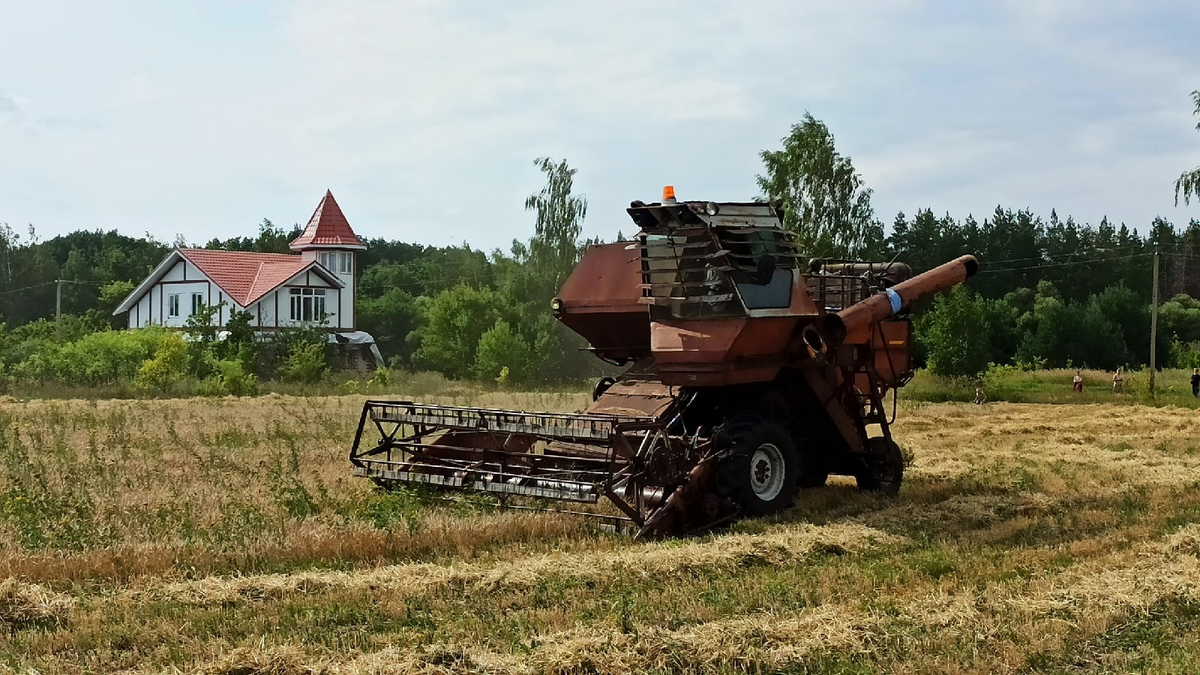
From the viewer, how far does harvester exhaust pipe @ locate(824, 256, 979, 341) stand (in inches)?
434

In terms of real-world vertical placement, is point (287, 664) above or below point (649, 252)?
below

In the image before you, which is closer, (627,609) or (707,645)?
(707,645)

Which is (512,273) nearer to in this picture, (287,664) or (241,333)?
(241,333)

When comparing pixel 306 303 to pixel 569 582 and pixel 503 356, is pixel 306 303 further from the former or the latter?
pixel 569 582

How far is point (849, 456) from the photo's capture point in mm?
11688

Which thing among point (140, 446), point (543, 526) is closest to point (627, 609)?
point (543, 526)

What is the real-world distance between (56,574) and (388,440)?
4.20 meters

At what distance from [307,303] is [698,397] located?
41.7 meters

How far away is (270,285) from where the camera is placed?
161 feet

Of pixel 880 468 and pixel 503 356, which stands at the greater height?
pixel 503 356

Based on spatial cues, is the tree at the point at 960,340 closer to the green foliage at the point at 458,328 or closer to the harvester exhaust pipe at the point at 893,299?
the green foliage at the point at 458,328

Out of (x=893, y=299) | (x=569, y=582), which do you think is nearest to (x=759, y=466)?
(x=893, y=299)

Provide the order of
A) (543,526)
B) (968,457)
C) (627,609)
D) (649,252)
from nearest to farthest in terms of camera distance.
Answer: (627,609) < (543,526) < (649,252) < (968,457)

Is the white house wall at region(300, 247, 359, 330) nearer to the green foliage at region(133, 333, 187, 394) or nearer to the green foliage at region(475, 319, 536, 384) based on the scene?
the green foliage at region(475, 319, 536, 384)
